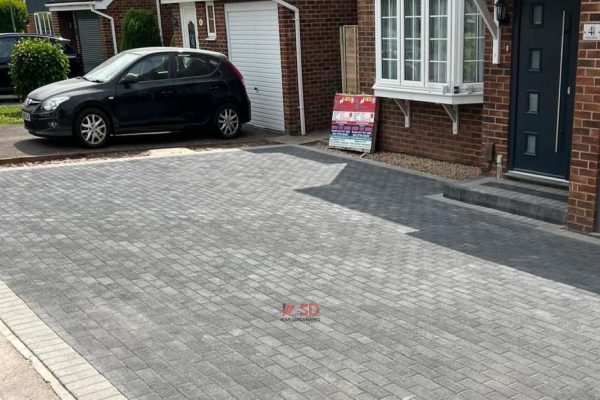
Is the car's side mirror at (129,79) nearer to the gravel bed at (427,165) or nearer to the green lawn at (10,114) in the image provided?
the gravel bed at (427,165)

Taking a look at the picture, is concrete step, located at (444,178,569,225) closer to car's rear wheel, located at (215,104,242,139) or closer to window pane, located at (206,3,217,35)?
car's rear wheel, located at (215,104,242,139)

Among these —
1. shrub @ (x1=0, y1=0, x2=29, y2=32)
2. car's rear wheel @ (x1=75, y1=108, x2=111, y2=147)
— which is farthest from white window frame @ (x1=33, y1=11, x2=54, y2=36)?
car's rear wheel @ (x1=75, y1=108, x2=111, y2=147)

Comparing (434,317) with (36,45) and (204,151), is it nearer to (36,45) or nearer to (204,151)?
(204,151)

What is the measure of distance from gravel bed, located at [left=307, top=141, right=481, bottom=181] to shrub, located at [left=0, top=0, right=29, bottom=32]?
26.0 m

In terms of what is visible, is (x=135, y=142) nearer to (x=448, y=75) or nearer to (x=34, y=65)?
(x=34, y=65)

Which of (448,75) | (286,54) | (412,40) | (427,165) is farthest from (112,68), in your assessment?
(448,75)

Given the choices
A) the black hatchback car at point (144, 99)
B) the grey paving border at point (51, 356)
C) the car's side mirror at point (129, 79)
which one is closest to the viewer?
the grey paving border at point (51, 356)

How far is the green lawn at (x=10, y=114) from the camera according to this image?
49.9 ft

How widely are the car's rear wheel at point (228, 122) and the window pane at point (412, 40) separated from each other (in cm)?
399

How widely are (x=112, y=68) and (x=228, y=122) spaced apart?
2395 mm

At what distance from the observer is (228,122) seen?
1366 centimetres

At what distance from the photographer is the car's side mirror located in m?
12.5

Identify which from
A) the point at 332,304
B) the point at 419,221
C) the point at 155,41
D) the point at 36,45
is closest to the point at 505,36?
the point at 419,221

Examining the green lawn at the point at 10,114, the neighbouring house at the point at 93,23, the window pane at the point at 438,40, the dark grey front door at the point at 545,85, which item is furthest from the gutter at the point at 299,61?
the neighbouring house at the point at 93,23
